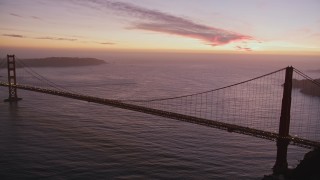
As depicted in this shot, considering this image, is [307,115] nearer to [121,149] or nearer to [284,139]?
[284,139]

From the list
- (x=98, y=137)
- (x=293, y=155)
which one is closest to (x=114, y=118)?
(x=98, y=137)

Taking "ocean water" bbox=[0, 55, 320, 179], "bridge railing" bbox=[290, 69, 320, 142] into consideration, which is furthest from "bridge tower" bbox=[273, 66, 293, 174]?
"bridge railing" bbox=[290, 69, 320, 142]

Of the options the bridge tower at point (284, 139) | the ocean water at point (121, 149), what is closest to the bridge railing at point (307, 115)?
the bridge tower at point (284, 139)

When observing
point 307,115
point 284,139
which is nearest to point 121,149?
point 284,139

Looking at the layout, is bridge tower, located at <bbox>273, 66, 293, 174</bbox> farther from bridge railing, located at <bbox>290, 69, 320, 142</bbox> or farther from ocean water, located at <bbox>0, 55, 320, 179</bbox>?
bridge railing, located at <bbox>290, 69, 320, 142</bbox>

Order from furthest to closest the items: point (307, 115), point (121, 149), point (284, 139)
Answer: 1. point (307, 115)
2. point (121, 149)
3. point (284, 139)

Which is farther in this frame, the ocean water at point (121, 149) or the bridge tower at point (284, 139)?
the ocean water at point (121, 149)

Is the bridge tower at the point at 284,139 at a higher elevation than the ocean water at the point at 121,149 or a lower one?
higher

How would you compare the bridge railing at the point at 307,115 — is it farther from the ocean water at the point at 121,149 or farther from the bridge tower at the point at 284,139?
the ocean water at the point at 121,149

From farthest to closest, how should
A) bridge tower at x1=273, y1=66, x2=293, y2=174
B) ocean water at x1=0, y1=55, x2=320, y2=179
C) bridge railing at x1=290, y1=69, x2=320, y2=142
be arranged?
bridge railing at x1=290, y1=69, x2=320, y2=142, ocean water at x1=0, y1=55, x2=320, y2=179, bridge tower at x1=273, y1=66, x2=293, y2=174

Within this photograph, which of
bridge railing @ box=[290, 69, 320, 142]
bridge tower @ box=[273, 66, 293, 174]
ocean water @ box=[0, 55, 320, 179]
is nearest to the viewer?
bridge tower @ box=[273, 66, 293, 174]

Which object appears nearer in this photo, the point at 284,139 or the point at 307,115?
the point at 284,139
